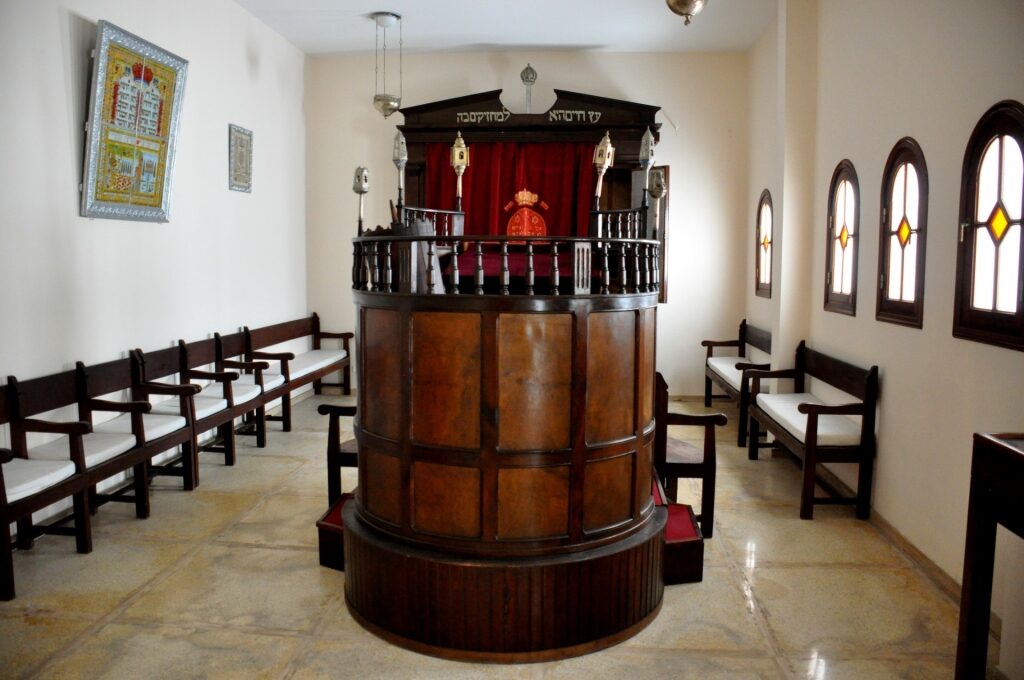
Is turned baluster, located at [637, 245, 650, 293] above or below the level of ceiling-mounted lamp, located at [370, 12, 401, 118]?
below

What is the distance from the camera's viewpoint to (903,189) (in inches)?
173

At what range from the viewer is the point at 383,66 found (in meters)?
8.33

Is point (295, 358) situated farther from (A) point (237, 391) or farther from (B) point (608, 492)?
(B) point (608, 492)

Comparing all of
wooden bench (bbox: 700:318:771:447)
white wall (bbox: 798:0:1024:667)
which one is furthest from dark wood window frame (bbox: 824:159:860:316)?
wooden bench (bbox: 700:318:771:447)

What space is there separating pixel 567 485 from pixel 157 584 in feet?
6.92

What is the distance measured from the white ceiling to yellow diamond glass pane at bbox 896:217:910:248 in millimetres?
3047

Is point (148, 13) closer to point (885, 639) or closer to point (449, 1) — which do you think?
point (449, 1)

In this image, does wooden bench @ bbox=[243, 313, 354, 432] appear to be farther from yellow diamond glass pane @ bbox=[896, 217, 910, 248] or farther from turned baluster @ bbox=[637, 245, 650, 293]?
yellow diamond glass pane @ bbox=[896, 217, 910, 248]

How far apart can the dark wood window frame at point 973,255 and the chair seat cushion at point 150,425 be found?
4.38 meters

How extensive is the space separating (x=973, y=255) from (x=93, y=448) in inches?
178

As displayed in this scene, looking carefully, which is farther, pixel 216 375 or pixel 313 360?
pixel 313 360

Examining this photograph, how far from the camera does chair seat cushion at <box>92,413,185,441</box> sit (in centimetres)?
462

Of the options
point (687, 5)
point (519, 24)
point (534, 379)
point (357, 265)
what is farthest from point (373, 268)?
point (519, 24)

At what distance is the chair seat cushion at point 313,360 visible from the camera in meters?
7.00
